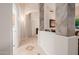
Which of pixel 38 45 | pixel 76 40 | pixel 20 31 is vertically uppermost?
pixel 20 31

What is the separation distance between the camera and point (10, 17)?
1153 mm

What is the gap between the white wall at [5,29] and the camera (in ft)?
3.59

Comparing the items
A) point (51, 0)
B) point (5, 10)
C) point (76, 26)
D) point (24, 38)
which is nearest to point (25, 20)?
point (24, 38)

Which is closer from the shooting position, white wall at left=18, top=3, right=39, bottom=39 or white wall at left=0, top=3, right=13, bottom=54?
white wall at left=0, top=3, right=13, bottom=54

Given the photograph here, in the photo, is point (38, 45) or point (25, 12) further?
point (38, 45)

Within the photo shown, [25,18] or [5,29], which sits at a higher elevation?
[25,18]

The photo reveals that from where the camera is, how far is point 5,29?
3.62 ft

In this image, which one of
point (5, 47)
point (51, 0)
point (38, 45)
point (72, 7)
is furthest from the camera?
point (38, 45)

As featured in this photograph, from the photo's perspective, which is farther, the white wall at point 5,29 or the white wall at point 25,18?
the white wall at point 25,18

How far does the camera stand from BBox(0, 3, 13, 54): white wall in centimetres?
109

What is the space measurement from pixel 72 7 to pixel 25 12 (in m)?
0.59

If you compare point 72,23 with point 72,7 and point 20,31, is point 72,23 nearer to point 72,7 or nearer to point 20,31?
point 72,7

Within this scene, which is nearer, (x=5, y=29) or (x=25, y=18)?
(x=5, y=29)

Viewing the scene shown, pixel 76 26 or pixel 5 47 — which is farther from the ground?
pixel 76 26
